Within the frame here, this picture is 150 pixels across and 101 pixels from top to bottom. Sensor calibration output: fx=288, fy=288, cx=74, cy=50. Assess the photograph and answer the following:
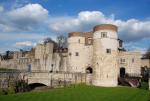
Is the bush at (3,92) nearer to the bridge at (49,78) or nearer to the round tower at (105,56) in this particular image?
the bridge at (49,78)

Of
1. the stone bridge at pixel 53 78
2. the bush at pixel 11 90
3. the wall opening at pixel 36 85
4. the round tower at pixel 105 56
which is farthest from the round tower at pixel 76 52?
the bush at pixel 11 90

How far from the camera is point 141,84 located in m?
38.4

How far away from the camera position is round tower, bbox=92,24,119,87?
123ft

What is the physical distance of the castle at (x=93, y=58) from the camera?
37.9 metres

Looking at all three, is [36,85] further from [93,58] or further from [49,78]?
[93,58]

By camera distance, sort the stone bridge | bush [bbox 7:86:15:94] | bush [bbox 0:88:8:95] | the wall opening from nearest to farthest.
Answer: bush [bbox 0:88:8:95] < bush [bbox 7:86:15:94] < the stone bridge < the wall opening

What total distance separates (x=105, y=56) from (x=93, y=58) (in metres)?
2.03

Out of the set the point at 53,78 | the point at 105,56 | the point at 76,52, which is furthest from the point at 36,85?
the point at 105,56

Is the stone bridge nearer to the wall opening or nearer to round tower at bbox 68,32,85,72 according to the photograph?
the wall opening

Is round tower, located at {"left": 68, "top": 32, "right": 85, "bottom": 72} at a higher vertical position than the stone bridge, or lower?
higher

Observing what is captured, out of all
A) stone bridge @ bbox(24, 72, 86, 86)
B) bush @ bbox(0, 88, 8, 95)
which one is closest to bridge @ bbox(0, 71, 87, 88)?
stone bridge @ bbox(24, 72, 86, 86)

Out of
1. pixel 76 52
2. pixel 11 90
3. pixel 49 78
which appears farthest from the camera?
pixel 76 52

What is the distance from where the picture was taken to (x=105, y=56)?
124 feet

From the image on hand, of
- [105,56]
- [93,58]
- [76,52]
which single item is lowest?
[93,58]
